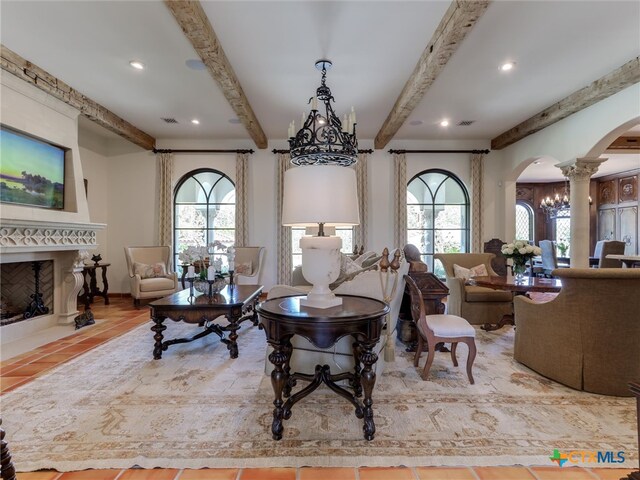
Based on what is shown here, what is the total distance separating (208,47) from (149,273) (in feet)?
12.1

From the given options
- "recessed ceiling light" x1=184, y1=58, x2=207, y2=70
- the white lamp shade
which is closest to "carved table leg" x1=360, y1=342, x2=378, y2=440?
the white lamp shade

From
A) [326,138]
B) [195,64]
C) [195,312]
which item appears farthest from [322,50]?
[195,312]

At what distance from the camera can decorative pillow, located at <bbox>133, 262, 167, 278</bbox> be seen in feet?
17.1

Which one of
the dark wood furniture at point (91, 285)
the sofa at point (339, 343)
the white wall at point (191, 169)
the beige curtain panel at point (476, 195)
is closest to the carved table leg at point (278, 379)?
the sofa at point (339, 343)

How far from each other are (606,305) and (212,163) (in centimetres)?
612

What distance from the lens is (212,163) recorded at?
21.0 feet

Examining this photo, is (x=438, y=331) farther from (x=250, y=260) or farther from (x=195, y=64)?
(x=250, y=260)

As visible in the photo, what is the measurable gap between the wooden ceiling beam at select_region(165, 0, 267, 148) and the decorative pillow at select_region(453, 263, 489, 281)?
359 centimetres

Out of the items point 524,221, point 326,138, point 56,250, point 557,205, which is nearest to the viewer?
point 326,138

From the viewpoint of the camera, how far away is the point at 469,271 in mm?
4379

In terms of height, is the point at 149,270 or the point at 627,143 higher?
the point at 627,143

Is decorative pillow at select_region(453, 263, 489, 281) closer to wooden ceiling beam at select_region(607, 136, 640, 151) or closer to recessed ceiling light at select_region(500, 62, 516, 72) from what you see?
recessed ceiling light at select_region(500, 62, 516, 72)

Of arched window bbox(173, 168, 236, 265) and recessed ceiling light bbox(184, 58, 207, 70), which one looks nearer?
recessed ceiling light bbox(184, 58, 207, 70)

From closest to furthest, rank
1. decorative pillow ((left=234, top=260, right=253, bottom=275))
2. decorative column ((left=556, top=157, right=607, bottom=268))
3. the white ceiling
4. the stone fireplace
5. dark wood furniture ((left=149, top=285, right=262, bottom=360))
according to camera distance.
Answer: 1. the white ceiling
2. dark wood furniture ((left=149, top=285, right=262, bottom=360))
3. the stone fireplace
4. decorative column ((left=556, top=157, right=607, bottom=268))
5. decorative pillow ((left=234, top=260, right=253, bottom=275))
